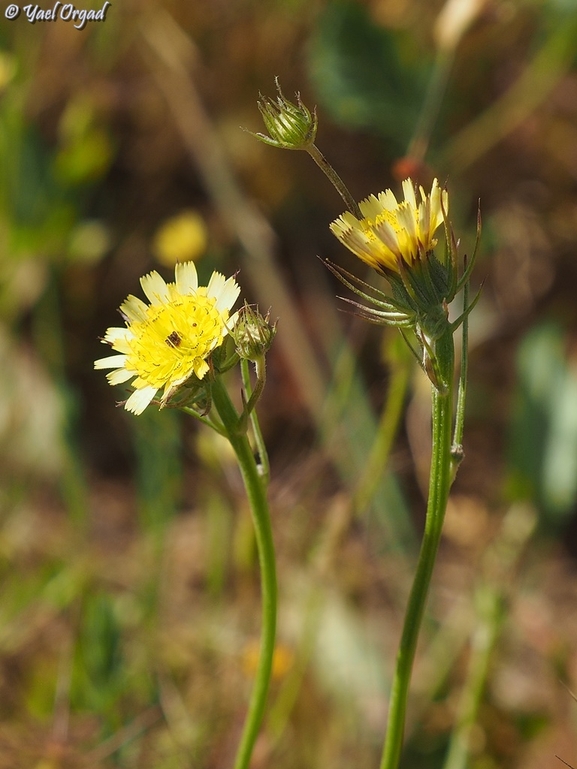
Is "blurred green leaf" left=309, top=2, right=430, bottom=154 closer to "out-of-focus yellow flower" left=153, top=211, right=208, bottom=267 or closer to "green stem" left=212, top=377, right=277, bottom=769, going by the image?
"out-of-focus yellow flower" left=153, top=211, right=208, bottom=267

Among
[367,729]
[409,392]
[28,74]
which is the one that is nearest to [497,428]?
[409,392]

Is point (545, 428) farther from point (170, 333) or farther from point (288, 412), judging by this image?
point (170, 333)

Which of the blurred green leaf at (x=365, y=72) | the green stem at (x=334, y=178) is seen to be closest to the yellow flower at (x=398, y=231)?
the green stem at (x=334, y=178)

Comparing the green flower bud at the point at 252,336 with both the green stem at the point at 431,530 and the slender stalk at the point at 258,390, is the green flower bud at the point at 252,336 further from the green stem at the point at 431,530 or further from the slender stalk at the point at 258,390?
the green stem at the point at 431,530

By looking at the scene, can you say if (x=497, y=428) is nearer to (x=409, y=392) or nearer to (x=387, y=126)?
(x=409, y=392)

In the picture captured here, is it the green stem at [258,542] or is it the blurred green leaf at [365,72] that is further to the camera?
the blurred green leaf at [365,72]

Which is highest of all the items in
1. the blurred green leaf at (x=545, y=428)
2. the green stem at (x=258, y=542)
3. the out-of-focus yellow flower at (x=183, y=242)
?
the out-of-focus yellow flower at (x=183, y=242)
